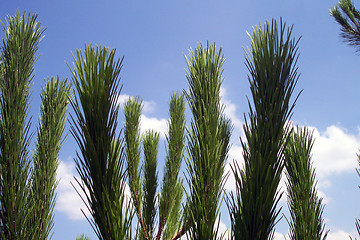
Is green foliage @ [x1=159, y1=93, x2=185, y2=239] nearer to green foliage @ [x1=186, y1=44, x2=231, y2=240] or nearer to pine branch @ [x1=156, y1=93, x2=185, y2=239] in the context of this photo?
pine branch @ [x1=156, y1=93, x2=185, y2=239]

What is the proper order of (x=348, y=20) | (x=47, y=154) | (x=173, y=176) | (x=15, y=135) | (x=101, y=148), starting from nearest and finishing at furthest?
(x=101, y=148) < (x=15, y=135) < (x=47, y=154) < (x=173, y=176) < (x=348, y=20)

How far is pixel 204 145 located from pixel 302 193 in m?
1.87

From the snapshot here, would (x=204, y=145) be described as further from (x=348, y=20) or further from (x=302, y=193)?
(x=348, y=20)

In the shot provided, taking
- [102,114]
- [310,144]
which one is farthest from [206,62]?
[310,144]

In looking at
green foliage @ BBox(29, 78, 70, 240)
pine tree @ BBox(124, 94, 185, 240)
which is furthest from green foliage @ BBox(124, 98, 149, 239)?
green foliage @ BBox(29, 78, 70, 240)

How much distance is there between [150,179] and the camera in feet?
14.3

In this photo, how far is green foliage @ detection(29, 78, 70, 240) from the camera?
2406 mm

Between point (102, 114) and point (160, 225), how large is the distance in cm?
317

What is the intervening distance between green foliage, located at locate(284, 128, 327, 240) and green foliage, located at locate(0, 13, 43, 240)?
6.95 feet

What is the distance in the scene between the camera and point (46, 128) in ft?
8.93

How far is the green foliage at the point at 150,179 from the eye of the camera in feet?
13.6

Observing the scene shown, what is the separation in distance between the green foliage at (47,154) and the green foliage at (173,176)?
67.1 inches

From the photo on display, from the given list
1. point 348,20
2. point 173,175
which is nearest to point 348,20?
point 348,20

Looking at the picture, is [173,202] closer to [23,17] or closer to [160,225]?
Result: [160,225]
